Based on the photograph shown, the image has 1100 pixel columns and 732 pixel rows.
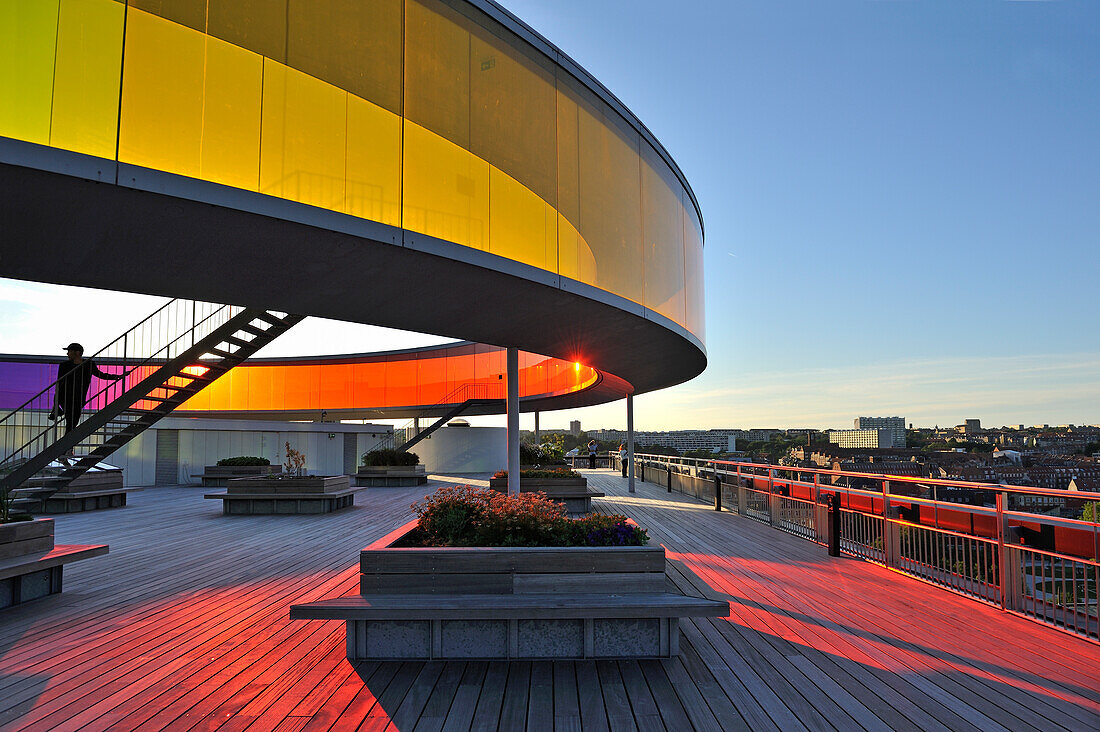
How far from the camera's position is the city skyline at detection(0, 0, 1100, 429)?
13969 millimetres

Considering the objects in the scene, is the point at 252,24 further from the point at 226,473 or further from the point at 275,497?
the point at 226,473

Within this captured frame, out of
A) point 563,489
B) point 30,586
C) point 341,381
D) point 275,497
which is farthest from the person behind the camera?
point 341,381

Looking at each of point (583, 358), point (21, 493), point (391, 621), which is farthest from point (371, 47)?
point (21, 493)

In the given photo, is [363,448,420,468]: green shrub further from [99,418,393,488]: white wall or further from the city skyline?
the city skyline

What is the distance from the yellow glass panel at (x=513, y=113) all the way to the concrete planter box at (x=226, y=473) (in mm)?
20315

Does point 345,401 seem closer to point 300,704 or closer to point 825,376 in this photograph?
point 300,704

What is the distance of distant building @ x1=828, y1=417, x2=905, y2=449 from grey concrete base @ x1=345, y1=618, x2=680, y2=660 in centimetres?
14592

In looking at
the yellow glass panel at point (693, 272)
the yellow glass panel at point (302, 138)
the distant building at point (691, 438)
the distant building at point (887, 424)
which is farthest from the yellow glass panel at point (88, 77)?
the distant building at point (887, 424)

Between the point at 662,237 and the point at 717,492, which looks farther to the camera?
the point at 717,492

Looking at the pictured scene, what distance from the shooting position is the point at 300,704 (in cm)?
408

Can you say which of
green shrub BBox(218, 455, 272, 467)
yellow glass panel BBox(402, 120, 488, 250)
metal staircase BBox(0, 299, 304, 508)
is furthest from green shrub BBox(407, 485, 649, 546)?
green shrub BBox(218, 455, 272, 467)

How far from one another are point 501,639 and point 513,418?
6.08 meters

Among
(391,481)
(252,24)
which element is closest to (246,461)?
(391,481)

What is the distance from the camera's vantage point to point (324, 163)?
5.70 meters
